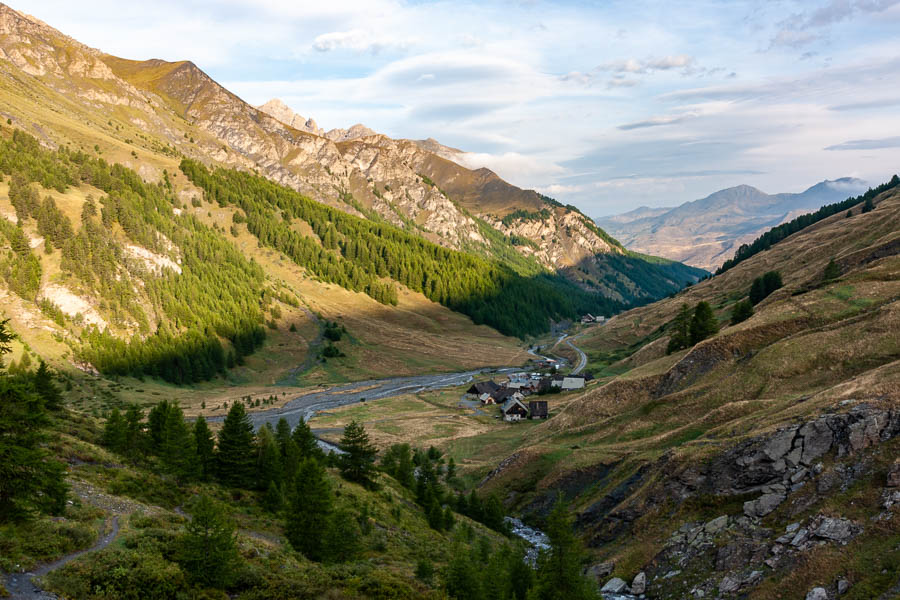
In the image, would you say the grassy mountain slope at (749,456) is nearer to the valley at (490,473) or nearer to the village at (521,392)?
the valley at (490,473)

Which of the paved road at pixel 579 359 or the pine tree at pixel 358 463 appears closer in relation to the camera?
the pine tree at pixel 358 463

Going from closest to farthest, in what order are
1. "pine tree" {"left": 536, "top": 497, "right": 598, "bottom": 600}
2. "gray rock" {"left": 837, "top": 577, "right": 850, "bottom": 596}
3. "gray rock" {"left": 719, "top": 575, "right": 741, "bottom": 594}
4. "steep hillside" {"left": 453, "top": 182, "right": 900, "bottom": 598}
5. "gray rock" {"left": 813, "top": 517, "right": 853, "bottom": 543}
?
"gray rock" {"left": 837, "top": 577, "right": 850, "bottom": 596} → "pine tree" {"left": 536, "top": 497, "right": 598, "bottom": 600} → "gray rock" {"left": 813, "top": 517, "right": 853, "bottom": 543} → "steep hillside" {"left": 453, "top": 182, "right": 900, "bottom": 598} → "gray rock" {"left": 719, "top": 575, "right": 741, "bottom": 594}

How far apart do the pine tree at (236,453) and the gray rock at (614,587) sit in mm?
28338

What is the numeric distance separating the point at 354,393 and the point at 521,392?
45695mm

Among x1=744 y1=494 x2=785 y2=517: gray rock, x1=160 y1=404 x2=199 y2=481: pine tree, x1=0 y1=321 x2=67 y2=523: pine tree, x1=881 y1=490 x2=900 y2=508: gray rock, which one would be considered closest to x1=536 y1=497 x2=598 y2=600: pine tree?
x1=744 y1=494 x2=785 y2=517: gray rock

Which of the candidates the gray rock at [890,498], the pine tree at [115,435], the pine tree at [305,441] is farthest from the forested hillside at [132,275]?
the gray rock at [890,498]

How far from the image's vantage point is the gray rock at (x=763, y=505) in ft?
106

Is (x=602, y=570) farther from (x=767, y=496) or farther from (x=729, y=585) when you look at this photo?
(x=767, y=496)

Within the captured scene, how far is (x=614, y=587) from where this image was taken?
33875 millimetres

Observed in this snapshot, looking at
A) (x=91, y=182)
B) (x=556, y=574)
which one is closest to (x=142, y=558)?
(x=556, y=574)

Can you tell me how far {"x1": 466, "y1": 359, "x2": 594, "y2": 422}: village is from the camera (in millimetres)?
97562

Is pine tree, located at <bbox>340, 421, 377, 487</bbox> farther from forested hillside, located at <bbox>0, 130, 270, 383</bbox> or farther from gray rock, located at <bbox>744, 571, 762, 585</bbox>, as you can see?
forested hillside, located at <bbox>0, 130, 270, 383</bbox>

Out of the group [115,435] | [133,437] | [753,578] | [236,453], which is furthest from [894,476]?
[115,435]

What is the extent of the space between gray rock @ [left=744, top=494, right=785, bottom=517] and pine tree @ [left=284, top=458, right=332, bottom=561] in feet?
88.9
